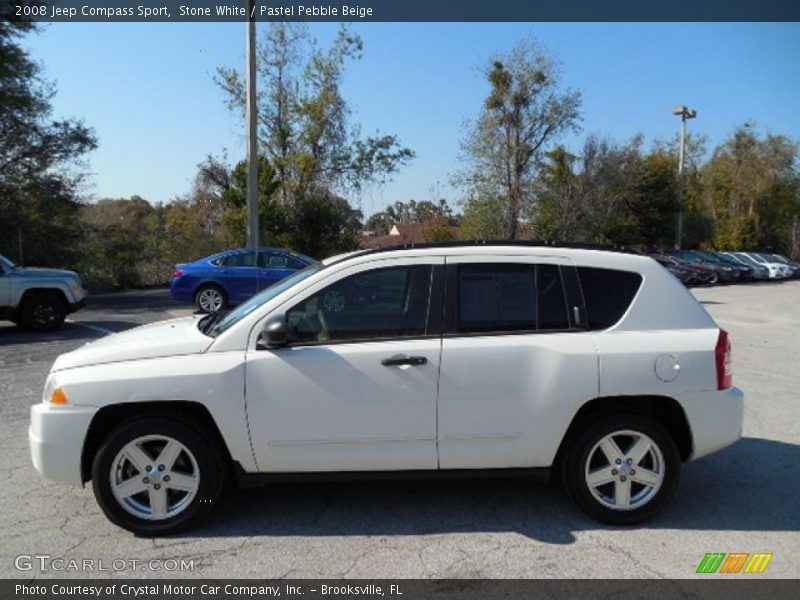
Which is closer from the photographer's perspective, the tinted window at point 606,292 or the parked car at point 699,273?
the tinted window at point 606,292

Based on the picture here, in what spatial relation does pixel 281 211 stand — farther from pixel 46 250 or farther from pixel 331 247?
pixel 46 250

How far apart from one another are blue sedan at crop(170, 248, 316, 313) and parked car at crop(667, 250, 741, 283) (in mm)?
23790

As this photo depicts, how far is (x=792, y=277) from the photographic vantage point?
119 ft

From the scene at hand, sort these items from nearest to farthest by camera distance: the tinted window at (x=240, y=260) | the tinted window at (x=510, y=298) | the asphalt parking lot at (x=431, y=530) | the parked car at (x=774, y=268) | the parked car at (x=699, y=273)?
the asphalt parking lot at (x=431, y=530) < the tinted window at (x=510, y=298) < the tinted window at (x=240, y=260) < the parked car at (x=699, y=273) < the parked car at (x=774, y=268)

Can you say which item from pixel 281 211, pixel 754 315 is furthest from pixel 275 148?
pixel 754 315

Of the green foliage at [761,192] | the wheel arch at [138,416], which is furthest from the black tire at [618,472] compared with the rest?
the green foliage at [761,192]

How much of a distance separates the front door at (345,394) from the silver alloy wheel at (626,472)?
3.36 feet

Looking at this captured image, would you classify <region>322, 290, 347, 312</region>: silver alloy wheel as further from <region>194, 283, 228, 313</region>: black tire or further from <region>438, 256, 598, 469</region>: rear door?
<region>194, 283, 228, 313</region>: black tire

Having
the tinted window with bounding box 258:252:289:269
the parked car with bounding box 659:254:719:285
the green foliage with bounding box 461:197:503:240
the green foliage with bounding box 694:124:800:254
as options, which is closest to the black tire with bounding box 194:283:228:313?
the tinted window with bounding box 258:252:289:269

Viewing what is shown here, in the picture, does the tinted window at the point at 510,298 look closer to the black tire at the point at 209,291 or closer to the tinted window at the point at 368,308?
the tinted window at the point at 368,308

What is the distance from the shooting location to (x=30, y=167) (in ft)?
66.8

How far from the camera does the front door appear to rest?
12.1 feet

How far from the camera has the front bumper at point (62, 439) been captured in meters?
3.66

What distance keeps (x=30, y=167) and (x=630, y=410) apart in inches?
857
